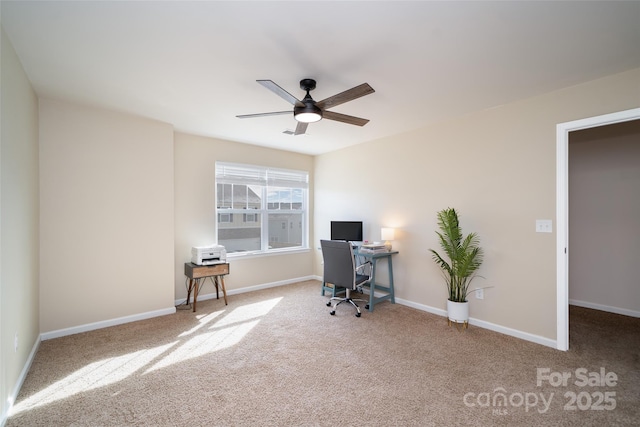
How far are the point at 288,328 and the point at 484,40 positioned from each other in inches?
126

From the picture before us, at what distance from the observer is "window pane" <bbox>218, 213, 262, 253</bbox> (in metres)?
4.77

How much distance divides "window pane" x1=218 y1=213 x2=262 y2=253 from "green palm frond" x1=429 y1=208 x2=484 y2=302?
296 centimetres

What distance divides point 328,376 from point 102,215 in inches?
119

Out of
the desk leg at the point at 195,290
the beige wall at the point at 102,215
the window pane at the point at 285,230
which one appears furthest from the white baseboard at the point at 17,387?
the window pane at the point at 285,230

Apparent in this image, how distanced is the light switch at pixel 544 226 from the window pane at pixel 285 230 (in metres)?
3.81

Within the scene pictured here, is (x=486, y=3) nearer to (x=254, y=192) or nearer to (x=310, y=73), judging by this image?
(x=310, y=73)

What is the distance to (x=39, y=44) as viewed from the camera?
2.07 meters

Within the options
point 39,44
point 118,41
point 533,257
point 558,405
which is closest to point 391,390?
point 558,405

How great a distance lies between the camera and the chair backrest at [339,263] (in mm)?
3721

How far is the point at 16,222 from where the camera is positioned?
7.23ft

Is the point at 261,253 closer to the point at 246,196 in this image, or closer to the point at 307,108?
the point at 246,196

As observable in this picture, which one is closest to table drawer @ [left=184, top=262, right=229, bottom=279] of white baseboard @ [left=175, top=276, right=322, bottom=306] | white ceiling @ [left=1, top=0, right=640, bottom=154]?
white baseboard @ [left=175, top=276, right=322, bottom=306]

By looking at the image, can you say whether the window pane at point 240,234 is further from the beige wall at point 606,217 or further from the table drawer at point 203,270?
the beige wall at point 606,217

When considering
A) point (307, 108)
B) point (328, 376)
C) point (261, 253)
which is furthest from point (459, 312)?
point (261, 253)
